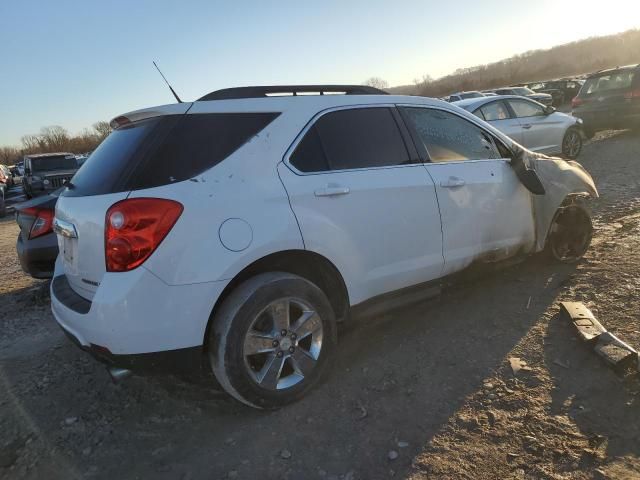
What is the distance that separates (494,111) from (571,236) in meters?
5.40

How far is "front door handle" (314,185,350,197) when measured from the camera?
297 cm

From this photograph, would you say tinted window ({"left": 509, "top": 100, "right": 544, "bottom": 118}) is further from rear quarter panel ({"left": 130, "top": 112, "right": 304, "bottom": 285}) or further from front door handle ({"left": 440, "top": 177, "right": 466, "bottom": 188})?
rear quarter panel ({"left": 130, "top": 112, "right": 304, "bottom": 285})

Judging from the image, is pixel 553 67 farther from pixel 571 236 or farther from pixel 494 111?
pixel 571 236

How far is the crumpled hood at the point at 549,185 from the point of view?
4.36 m

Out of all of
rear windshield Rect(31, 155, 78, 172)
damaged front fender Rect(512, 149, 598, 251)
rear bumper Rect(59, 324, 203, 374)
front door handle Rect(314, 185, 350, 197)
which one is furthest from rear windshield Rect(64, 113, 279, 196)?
rear windshield Rect(31, 155, 78, 172)

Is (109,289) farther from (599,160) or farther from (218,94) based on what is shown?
(599,160)

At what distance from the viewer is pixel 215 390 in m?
3.29

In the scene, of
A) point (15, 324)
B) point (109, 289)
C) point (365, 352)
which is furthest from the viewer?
point (15, 324)

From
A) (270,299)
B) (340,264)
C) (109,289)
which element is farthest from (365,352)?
(109,289)

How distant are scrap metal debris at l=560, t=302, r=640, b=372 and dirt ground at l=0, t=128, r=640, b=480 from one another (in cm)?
9

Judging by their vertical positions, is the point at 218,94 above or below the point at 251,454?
above

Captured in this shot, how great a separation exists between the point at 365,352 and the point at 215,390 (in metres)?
1.09

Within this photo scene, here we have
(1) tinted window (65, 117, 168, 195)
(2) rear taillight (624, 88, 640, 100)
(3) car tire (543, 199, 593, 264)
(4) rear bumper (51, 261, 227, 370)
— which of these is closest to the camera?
(4) rear bumper (51, 261, 227, 370)

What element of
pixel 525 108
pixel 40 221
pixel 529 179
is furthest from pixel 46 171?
pixel 529 179
